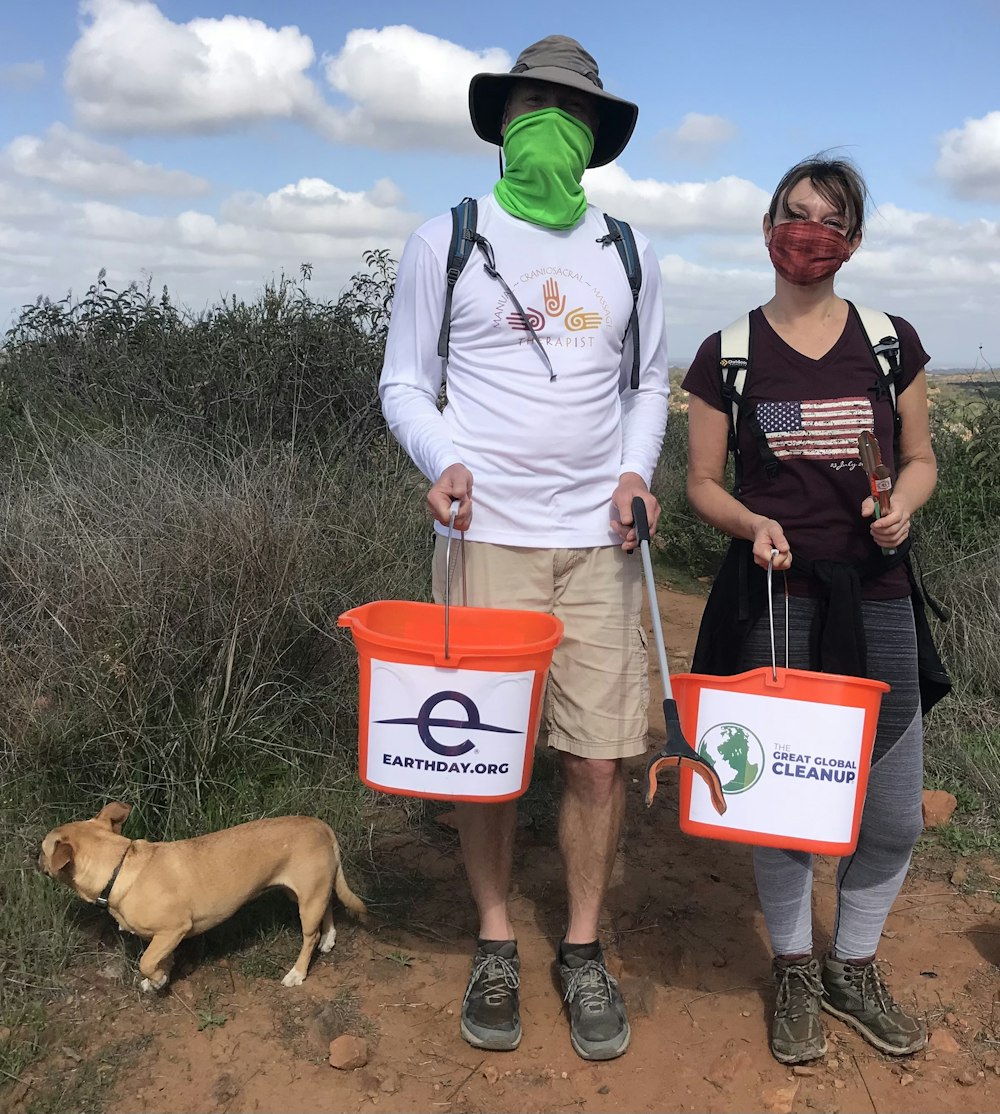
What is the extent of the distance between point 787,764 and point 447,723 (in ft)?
2.71

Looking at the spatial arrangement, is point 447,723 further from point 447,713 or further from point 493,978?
point 493,978

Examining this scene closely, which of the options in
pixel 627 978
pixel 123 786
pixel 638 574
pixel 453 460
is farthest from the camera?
pixel 123 786

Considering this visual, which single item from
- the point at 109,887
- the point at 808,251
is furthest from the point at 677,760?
the point at 109,887

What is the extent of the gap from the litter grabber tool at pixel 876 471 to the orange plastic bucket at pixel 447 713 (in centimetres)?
85

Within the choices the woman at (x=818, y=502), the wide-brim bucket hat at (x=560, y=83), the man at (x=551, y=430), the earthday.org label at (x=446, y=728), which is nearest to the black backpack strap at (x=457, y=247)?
the man at (x=551, y=430)

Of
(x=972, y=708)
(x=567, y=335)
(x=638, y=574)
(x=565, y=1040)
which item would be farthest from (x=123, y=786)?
(x=972, y=708)

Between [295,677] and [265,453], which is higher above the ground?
[265,453]

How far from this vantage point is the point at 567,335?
2621 millimetres

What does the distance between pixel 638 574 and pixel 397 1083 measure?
5.05ft

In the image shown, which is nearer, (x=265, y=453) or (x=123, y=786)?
(x=123, y=786)

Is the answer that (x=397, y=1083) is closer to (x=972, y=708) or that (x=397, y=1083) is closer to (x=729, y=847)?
(x=729, y=847)

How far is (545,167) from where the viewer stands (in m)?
2.60

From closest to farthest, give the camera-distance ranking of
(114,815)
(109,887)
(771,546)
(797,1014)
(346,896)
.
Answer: (771,546) < (797,1014) < (109,887) < (114,815) < (346,896)

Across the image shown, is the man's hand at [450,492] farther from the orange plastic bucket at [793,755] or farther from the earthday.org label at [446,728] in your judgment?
the orange plastic bucket at [793,755]
